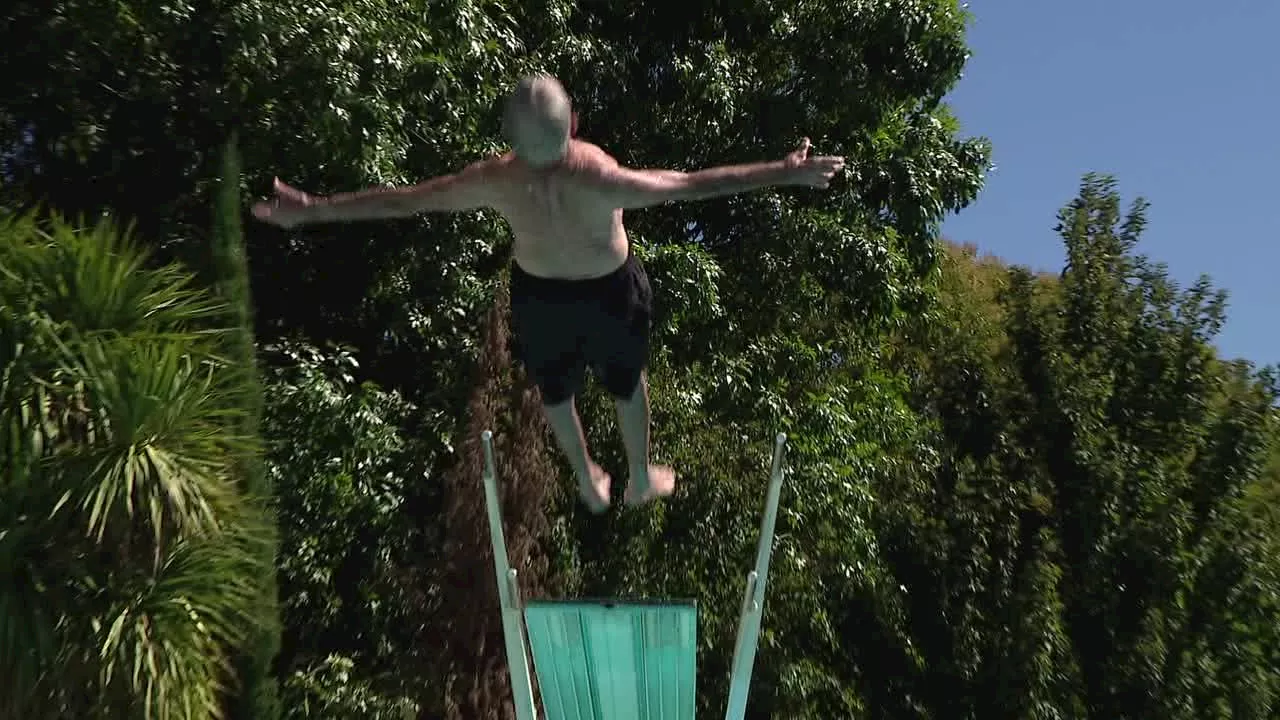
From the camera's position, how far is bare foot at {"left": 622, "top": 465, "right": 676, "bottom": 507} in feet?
16.8

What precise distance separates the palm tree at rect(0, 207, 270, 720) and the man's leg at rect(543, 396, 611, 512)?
269 cm

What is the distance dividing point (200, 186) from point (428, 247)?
1454 millimetres

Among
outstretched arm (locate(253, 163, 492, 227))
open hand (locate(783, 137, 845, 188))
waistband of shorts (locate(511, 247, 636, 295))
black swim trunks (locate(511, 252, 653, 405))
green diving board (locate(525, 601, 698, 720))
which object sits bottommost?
green diving board (locate(525, 601, 698, 720))

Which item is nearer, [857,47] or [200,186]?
[200,186]

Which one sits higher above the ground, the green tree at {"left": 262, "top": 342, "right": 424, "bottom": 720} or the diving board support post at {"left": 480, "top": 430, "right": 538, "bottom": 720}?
the green tree at {"left": 262, "top": 342, "right": 424, "bottom": 720}

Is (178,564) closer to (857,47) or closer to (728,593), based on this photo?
(728,593)

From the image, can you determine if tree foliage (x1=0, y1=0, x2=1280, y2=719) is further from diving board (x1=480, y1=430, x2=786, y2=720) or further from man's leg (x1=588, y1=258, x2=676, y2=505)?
man's leg (x1=588, y1=258, x2=676, y2=505)

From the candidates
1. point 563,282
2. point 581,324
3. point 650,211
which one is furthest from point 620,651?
point 650,211

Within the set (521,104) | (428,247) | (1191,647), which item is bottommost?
(1191,647)

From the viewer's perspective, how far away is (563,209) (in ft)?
13.4

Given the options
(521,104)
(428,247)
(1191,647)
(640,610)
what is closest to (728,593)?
(428,247)

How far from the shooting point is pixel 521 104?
3.83 metres

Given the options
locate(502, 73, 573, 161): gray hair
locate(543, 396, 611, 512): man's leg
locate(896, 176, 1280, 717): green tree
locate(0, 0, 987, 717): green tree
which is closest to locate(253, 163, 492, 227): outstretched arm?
locate(502, 73, 573, 161): gray hair

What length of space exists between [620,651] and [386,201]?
1.93m
